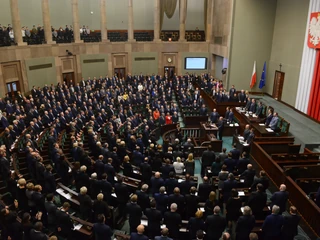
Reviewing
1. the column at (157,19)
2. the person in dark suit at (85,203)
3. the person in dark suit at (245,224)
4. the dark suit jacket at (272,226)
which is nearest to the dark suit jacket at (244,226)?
the person in dark suit at (245,224)

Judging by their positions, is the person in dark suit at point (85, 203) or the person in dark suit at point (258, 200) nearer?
the person in dark suit at point (85, 203)

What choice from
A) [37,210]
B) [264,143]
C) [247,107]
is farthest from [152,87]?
[37,210]

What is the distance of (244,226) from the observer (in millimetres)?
5613

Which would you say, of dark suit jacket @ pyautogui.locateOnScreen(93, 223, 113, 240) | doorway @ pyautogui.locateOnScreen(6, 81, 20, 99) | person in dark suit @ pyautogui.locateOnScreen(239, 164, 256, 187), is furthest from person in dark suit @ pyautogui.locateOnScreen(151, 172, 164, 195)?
doorway @ pyautogui.locateOnScreen(6, 81, 20, 99)

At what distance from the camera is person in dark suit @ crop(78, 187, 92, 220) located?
610cm

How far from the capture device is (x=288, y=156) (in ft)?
29.4

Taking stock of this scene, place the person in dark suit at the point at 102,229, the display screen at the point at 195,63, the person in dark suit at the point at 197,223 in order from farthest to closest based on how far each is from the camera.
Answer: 1. the display screen at the point at 195,63
2. the person in dark suit at the point at 197,223
3. the person in dark suit at the point at 102,229

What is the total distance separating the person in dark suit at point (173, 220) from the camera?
558cm

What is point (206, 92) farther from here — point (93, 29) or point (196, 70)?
point (93, 29)

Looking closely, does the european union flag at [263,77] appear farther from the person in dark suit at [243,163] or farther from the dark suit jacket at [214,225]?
the dark suit jacket at [214,225]

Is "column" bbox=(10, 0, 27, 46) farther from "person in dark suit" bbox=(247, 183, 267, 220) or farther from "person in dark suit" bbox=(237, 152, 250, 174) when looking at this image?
"person in dark suit" bbox=(247, 183, 267, 220)

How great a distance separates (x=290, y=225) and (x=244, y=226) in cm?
89

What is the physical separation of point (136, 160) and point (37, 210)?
3.35 m

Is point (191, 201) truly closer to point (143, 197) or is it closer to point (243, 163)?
point (143, 197)
